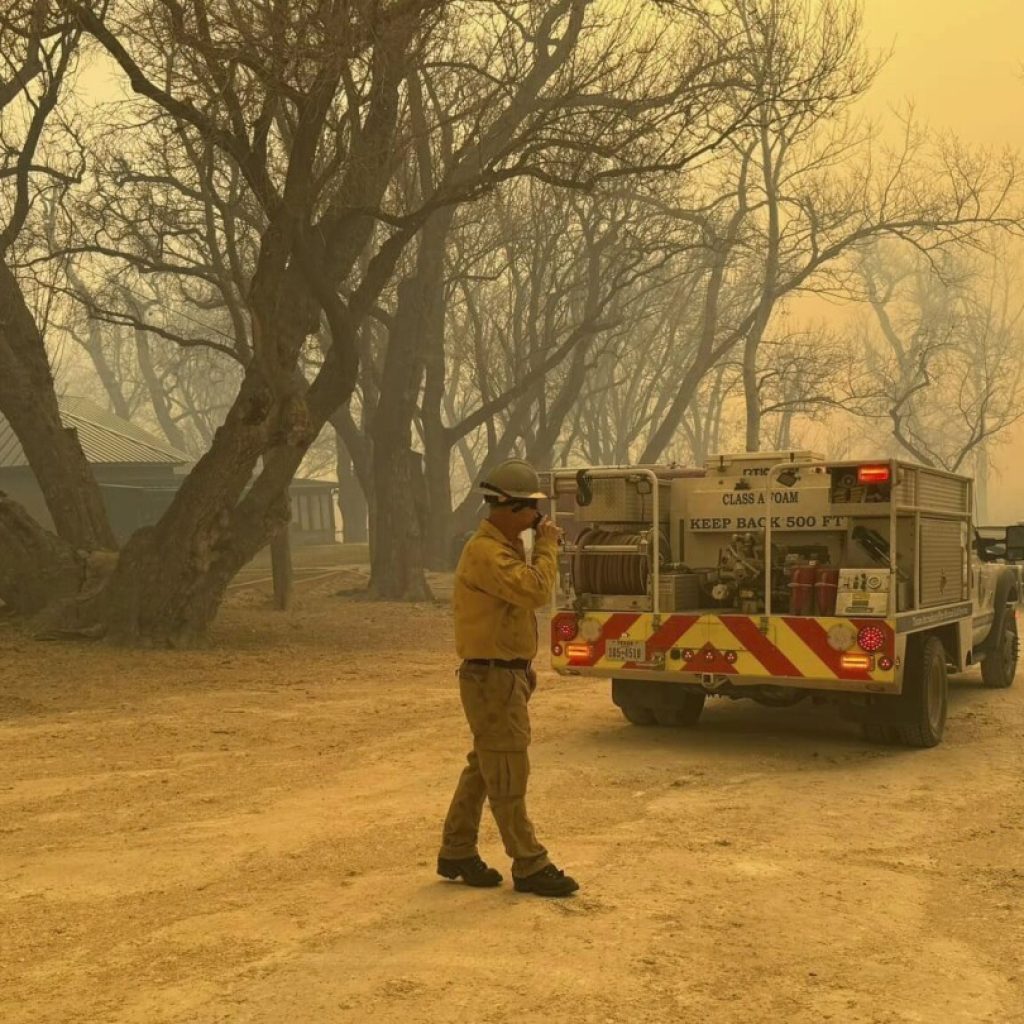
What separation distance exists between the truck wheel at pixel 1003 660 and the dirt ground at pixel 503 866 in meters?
1.27

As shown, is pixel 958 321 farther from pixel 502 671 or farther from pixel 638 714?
pixel 502 671

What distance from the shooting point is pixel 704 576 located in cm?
1103

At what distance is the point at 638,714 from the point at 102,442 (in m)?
36.8

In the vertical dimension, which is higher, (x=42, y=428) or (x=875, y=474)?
(x=42, y=428)

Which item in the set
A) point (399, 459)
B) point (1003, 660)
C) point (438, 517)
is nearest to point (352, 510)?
point (438, 517)

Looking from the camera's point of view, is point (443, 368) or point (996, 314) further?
point (996, 314)

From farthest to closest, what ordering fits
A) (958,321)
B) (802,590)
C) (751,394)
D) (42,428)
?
(958,321) < (751,394) < (42,428) < (802,590)

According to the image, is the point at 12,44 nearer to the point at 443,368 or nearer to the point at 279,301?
the point at 279,301

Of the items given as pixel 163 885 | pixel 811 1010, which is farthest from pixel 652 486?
pixel 811 1010

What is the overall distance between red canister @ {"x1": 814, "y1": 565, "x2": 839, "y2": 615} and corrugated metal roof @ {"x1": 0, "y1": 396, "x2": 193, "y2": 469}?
33928 millimetres

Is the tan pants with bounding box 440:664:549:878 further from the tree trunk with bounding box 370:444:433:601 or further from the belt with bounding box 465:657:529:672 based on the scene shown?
the tree trunk with bounding box 370:444:433:601

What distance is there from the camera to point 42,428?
18.8 m

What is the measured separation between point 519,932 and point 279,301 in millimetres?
13077

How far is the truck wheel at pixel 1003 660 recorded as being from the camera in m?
14.1
